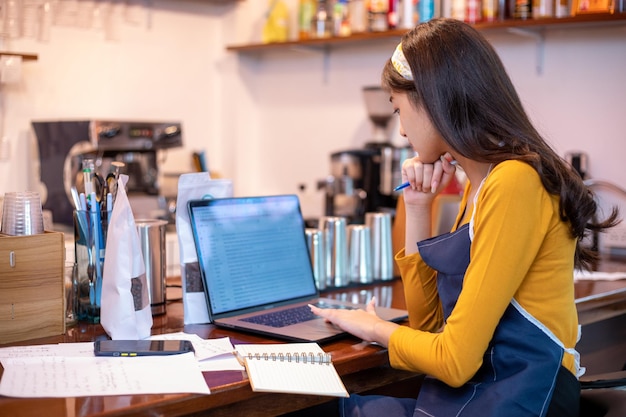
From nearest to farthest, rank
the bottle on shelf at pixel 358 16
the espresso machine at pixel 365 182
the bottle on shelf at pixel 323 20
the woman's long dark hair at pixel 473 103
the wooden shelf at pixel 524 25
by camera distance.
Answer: the woman's long dark hair at pixel 473 103
the wooden shelf at pixel 524 25
the espresso machine at pixel 365 182
the bottle on shelf at pixel 358 16
the bottle on shelf at pixel 323 20

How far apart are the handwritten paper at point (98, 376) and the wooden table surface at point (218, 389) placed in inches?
0.8

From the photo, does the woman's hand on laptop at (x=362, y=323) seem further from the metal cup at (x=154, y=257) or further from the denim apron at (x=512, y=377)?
the metal cup at (x=154, y=257)

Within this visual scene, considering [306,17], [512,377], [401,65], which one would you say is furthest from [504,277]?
[306,17]

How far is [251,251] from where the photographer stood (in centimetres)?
189

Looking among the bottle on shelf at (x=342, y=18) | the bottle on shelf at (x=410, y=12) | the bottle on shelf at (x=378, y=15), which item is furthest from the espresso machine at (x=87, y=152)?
the bottle on shelf at (x=410, y=12)

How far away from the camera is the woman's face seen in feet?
5.10

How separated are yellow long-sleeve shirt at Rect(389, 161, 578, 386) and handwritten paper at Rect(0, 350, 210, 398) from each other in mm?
406

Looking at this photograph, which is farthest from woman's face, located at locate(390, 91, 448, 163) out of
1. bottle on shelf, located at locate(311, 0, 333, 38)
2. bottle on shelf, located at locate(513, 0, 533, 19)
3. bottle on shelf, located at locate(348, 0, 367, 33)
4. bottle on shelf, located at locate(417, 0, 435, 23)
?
bottle on shelf, located at locate(311, 0, 333, 38)

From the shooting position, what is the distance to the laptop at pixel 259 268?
1.75 meters

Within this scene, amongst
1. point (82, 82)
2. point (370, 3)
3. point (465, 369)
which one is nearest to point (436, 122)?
point (465, 369)

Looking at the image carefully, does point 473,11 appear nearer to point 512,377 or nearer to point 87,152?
point 87,152

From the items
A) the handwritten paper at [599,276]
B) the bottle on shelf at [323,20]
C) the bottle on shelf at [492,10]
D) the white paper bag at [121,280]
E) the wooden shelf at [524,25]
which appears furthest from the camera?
the bottle on shelf at [323,20]

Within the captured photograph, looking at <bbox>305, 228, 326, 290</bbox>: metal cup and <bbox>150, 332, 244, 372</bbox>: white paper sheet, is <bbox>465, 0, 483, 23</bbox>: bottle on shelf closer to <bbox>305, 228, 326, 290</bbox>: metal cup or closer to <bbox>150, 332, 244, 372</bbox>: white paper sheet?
<bbox>305, 228, 326, 290</bbox>: metal cup

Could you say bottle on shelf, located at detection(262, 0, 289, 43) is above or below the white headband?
above
